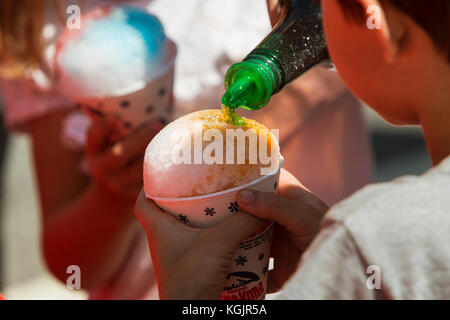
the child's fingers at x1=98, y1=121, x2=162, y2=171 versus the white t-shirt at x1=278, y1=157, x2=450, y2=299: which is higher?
the white t-shirt at x1=278, y1=157, x2=450, y2=299

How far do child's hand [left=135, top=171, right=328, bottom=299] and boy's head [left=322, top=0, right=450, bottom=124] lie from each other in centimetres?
12

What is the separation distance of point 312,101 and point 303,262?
0.57m

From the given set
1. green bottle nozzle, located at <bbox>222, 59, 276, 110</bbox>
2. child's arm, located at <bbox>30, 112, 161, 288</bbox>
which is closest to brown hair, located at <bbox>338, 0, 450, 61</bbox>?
green bottle nozzle, located at <bbox>222, 59, 276, 110</bbox>

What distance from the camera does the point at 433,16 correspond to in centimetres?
48

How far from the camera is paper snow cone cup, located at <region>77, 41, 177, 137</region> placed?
2.57 ft

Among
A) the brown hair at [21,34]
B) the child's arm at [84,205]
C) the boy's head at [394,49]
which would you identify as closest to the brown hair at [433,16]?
the boy's head at [394,49]

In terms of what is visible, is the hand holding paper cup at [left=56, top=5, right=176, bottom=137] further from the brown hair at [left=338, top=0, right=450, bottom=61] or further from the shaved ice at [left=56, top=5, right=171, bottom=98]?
the brown hair at [left=338, top=0, right=450, bottom=61]

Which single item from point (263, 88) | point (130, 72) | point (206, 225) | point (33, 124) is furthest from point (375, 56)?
point (33, 124)

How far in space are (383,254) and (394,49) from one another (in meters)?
0.19

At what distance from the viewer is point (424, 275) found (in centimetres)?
44

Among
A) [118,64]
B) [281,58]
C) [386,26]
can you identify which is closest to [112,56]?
[118,64]

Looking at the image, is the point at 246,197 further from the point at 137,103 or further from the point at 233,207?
the point at 137,103

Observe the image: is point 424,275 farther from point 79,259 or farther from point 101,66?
point 79,259

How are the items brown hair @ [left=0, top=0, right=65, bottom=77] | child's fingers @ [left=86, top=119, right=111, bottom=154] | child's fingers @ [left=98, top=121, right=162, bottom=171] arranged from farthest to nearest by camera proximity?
brown hair @ [left=0, top=0, right=65, bottom=77] < child's fingers @ [left=86, top=119, right=111, bottom=154] < child's fingers @ [left=98, top=121, right=162, bottom=171]
